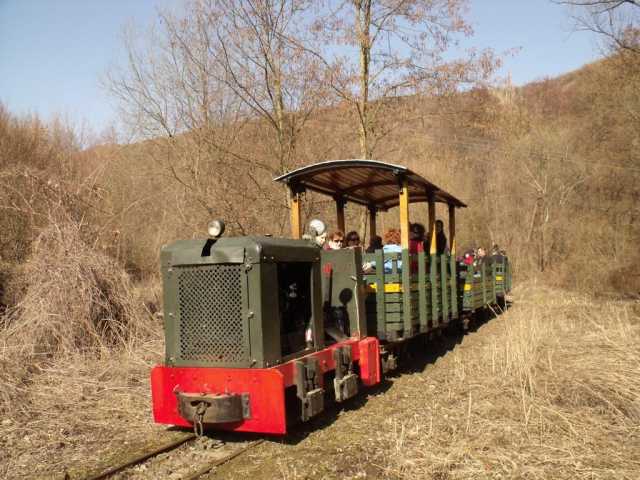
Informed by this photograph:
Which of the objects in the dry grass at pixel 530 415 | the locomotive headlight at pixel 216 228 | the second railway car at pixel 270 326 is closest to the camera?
the dry grass at pixel 530 415

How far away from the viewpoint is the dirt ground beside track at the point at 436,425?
180 inches

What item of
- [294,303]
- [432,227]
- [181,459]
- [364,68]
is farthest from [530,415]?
[364,68]

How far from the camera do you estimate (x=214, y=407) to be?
5.01 m

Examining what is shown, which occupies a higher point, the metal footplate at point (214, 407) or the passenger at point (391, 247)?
the passenger at point (391, 247)

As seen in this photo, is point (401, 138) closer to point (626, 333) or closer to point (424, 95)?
point (424, 95)

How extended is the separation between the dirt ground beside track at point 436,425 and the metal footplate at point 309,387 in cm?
30

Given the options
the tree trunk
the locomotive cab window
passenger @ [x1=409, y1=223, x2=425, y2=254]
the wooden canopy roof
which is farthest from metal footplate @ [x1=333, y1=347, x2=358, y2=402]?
the tree trunk

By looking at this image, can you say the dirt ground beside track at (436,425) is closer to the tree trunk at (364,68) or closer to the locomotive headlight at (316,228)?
the locomotive headlight at (316,228)

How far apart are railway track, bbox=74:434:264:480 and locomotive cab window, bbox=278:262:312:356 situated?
3.27 feet

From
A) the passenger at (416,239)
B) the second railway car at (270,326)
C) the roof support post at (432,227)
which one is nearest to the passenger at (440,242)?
the roof support post at (432,227)

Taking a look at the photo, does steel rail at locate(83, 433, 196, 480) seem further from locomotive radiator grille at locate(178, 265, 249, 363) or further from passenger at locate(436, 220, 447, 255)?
passenger at locate(436, 220, 447, 255)

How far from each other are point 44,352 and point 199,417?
4101 mm

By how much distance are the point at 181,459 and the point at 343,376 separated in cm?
191

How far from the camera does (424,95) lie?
13703 millimetres
